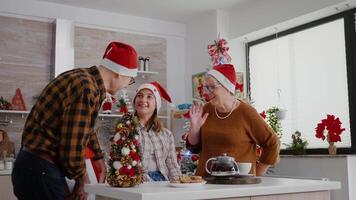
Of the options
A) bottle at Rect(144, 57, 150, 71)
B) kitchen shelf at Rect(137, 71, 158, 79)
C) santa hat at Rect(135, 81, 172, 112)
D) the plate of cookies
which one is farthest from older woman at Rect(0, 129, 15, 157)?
the plate of cookies

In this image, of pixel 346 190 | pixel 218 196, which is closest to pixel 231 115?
pixel 218 196

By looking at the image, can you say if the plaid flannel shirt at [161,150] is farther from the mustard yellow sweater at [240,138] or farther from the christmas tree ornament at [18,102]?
the christmas tree ornament at [18,102]

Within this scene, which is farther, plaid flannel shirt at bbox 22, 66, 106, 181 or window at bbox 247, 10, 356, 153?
window at bbox 247, 10, 356, 153

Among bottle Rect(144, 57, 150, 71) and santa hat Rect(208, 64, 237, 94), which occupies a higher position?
bottle Rect(144, 57, 150, 71)

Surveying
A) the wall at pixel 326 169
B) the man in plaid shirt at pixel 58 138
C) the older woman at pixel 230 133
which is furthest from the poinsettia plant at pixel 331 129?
the man in plaid shirt at pixel 58 138

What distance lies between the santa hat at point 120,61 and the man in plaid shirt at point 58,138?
0.15 metres

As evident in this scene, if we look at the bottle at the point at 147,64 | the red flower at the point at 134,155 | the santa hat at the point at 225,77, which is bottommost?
the red flower at the point at 134,155

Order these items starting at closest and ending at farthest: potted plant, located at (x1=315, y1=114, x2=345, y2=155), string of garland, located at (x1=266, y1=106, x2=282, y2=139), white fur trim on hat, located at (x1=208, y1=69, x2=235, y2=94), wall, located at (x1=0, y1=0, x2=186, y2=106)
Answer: white fur trim on hat, located at (x1=208, y1=69, x2=235, y2=94) → potted plant, located at (x1=315, y1=114, x2=345, y2=155) → string of garland, located at (x1=266, y1=106, x2=282, y2=139) → wall, located at (x1=0, y1=0, x2=186, y2=106)

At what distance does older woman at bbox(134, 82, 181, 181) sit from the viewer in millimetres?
2654

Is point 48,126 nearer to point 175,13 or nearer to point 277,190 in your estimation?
point 277,190

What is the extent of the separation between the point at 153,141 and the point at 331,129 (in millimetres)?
1960

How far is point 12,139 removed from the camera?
471cm

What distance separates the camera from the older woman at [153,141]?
265 cm

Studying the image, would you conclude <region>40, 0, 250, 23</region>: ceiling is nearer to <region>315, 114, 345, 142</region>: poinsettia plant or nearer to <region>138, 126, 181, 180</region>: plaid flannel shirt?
<region>315, 114, 345, 142</region>: poinsettia plant
